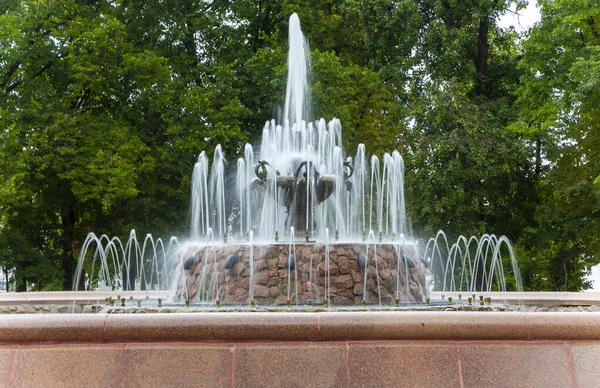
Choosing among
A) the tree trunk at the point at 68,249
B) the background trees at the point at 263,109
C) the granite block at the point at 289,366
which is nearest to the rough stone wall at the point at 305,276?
the granite block at the point at 289,366

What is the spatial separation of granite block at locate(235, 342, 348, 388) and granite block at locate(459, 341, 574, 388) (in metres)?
0.99

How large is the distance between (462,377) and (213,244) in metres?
7.35

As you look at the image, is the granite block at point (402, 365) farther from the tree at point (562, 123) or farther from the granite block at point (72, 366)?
the tree at point (562, 123)

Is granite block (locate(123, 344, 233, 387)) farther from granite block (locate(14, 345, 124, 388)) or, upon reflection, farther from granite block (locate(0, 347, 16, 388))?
granite block (locate(0, 347, 16, 388))

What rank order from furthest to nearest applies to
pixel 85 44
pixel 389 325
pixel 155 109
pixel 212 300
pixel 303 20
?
pixel 303 20 < pixel 155 109 < pixel 85 44 < pixel 212 300 < pixel 389 325

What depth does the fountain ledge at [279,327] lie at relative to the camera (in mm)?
5820

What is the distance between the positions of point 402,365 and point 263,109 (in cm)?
2186

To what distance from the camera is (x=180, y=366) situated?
580 cm

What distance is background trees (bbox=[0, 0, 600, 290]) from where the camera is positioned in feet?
77.2

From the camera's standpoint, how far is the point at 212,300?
12.3 metres

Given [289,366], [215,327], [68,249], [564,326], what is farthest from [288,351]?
[68,249]

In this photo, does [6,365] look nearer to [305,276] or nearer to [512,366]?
[512,366]

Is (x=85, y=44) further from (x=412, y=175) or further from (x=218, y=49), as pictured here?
(x=412, y=175)

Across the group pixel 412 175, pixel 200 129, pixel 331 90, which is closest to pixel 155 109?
pixel 200 129
